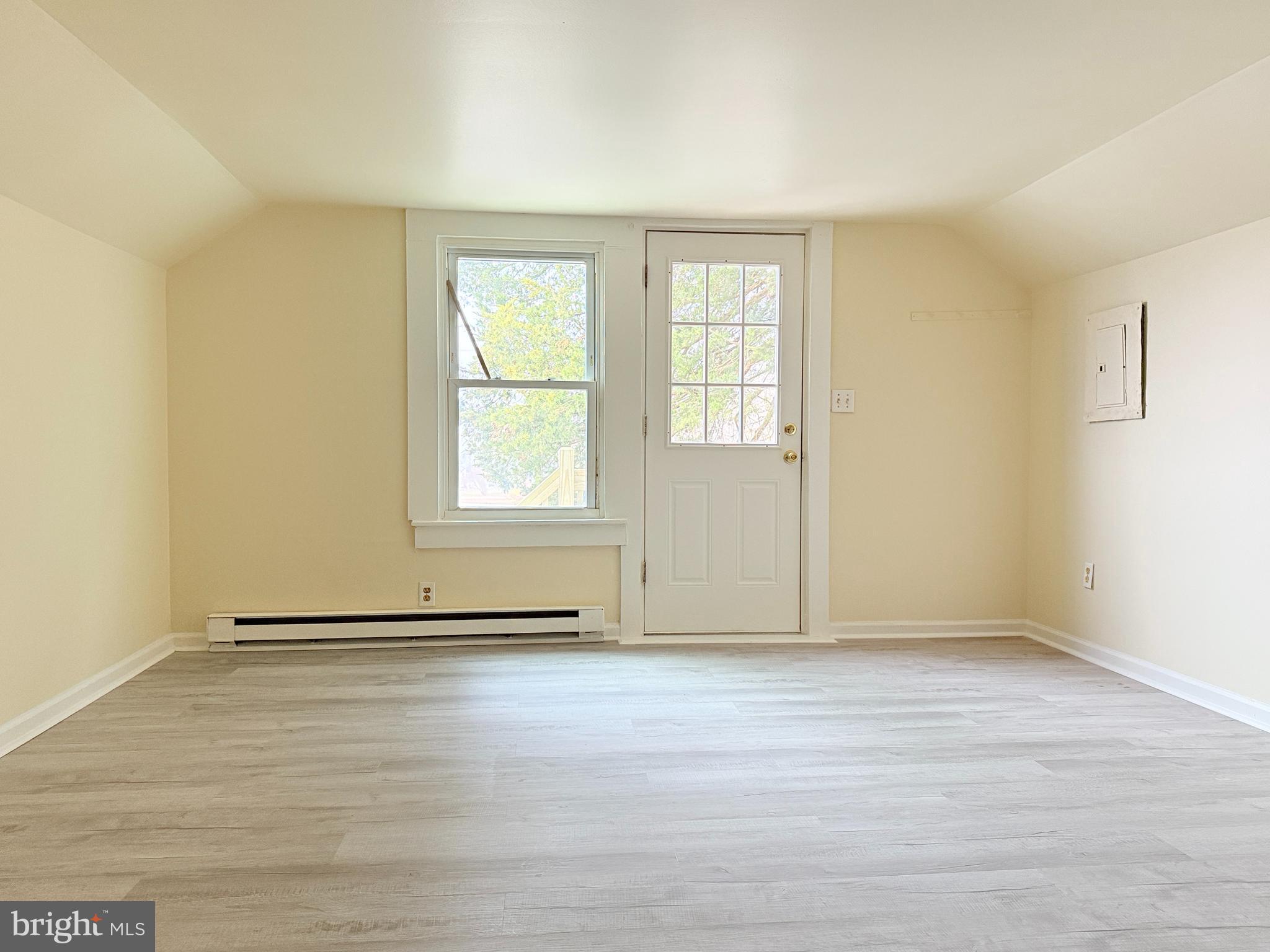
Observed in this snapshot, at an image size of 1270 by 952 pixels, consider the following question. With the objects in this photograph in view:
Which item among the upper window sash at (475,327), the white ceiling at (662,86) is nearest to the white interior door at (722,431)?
the upper window sash at (475,327)

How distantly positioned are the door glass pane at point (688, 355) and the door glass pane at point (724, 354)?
0.16 ft

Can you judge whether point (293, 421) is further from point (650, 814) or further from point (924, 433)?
point (924, 433)

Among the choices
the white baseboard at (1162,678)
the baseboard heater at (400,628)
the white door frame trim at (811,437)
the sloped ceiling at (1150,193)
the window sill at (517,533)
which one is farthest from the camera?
the white door frame trim at (811,437)

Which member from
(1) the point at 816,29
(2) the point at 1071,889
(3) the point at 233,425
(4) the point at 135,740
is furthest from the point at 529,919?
(3) the point at 233,425

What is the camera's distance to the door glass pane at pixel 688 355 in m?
4.25

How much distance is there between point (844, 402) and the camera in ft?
14.1

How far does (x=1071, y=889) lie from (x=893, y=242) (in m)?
3.34

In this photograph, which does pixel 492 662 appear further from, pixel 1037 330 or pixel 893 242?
pixel 1037 330

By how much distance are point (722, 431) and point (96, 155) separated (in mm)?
2951

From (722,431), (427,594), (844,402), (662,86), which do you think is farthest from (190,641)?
(844,402)

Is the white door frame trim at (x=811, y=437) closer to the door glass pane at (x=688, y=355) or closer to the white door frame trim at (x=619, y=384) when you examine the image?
the white door frame trim at (x=619, y=384)

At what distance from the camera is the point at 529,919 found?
5.64ft

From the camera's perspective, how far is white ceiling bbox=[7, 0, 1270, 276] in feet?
7.13

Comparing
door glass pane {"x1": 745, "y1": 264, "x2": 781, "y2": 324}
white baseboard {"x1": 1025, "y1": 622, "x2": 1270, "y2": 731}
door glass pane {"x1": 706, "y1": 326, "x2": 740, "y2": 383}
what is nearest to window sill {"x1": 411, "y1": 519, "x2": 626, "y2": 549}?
door glass pane {"x1": 706, "y1": 326, "x2": 740, "y2": 383}
